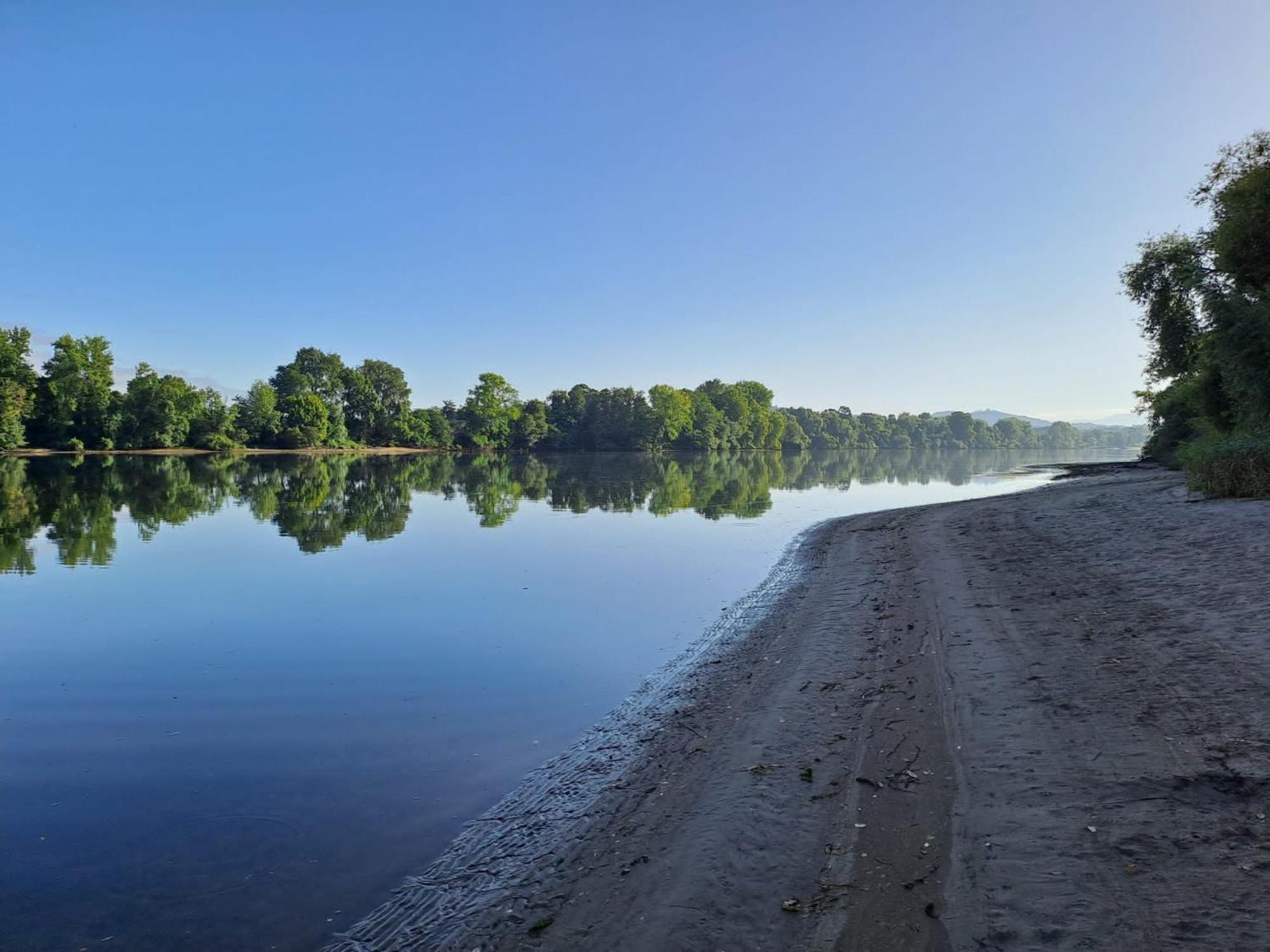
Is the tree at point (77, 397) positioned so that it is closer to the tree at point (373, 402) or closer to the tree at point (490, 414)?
the tree at point (373, 402)

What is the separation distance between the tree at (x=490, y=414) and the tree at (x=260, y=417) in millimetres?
34378

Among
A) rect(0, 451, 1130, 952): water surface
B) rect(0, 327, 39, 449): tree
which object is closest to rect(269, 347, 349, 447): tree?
rect(0, 327, 39, 449): tree

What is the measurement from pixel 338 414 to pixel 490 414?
26599 mm

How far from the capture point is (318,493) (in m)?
34.0

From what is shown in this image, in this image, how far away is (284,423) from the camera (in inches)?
4018

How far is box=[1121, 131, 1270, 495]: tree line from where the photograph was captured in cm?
1664

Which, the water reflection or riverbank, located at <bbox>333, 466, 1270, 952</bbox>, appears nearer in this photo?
riverbank, located at <bbox>333, 466, 1270, 952</bbox>

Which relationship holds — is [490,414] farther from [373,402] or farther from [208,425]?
[208,425]

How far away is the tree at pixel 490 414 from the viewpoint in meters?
126

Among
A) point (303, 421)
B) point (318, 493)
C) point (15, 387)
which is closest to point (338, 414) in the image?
point (303, 421)

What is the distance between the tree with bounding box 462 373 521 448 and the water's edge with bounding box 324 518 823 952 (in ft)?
399

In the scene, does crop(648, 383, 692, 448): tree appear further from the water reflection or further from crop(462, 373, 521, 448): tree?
the water reflection

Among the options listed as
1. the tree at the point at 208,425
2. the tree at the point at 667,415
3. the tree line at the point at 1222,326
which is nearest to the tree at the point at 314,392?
the tree at the point at 208,425

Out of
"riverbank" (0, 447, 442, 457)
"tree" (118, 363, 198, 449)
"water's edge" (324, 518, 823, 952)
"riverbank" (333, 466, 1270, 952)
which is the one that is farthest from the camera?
"tree" (118, 363, 198, 449)
